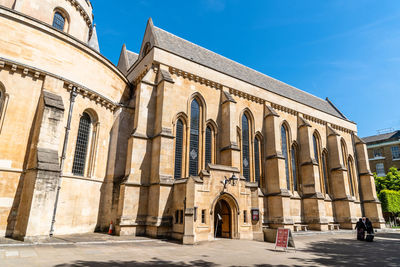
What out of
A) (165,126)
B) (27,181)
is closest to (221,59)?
(165,126)

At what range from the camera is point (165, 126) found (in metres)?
16.8

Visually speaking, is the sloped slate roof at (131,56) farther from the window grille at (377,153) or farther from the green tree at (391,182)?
the window grille at (377,153)

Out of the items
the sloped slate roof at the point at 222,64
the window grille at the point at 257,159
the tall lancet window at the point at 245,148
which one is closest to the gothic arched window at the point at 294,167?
the window grille at the point at 257,159

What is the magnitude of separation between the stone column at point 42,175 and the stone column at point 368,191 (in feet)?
108

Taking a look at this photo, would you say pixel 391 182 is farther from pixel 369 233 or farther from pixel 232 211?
pixel 232 211

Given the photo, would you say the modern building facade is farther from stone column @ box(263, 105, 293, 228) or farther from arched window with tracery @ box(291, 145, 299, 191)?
stone column @ box(263, 105, 293, 228)

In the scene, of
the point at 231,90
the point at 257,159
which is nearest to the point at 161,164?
the point at 231,90

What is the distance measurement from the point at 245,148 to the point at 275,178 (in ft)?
12.0

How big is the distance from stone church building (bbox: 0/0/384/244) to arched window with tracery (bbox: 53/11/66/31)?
0.56ft

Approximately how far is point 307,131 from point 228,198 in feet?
48.1

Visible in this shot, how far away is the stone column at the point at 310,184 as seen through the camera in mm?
23109

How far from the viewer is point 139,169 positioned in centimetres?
1616

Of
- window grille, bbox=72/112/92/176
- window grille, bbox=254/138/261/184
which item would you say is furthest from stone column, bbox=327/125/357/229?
window grille, bbox=72/112/92/176

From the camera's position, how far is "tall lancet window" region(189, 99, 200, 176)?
19094 mm
